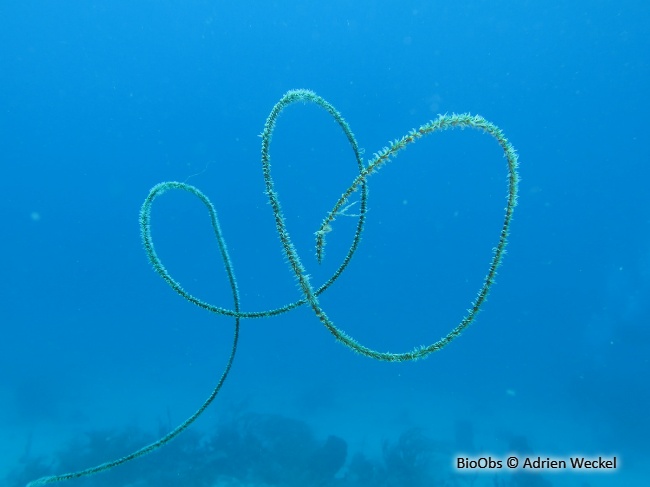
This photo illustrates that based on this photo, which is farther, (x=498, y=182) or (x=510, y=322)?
(x=498, y=182)

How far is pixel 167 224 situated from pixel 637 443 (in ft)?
200

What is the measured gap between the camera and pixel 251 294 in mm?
58625

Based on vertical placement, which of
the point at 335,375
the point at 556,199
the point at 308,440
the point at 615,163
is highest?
the point at 615,163

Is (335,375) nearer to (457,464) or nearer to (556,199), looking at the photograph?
(457,464)

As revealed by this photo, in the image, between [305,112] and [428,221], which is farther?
[428,221]

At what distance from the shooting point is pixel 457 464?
21.9m

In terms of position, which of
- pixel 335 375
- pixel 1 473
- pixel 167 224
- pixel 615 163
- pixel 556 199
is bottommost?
pixel 1 473

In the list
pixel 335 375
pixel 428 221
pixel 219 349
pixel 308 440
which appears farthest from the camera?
pixel 428 221

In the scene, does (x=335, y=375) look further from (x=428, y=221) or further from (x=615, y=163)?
(x=615, y=163)

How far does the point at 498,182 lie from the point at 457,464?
5055 cm

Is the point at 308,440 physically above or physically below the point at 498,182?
below

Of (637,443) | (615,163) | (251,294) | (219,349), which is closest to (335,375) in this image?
(219,349)

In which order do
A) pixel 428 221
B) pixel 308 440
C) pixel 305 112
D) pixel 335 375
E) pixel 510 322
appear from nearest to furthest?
pixel 308 440
pixel 335 375
pixel 510 322
pixel 305 112
pixel 428 221

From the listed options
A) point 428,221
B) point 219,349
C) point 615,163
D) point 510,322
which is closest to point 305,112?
point 428,221
